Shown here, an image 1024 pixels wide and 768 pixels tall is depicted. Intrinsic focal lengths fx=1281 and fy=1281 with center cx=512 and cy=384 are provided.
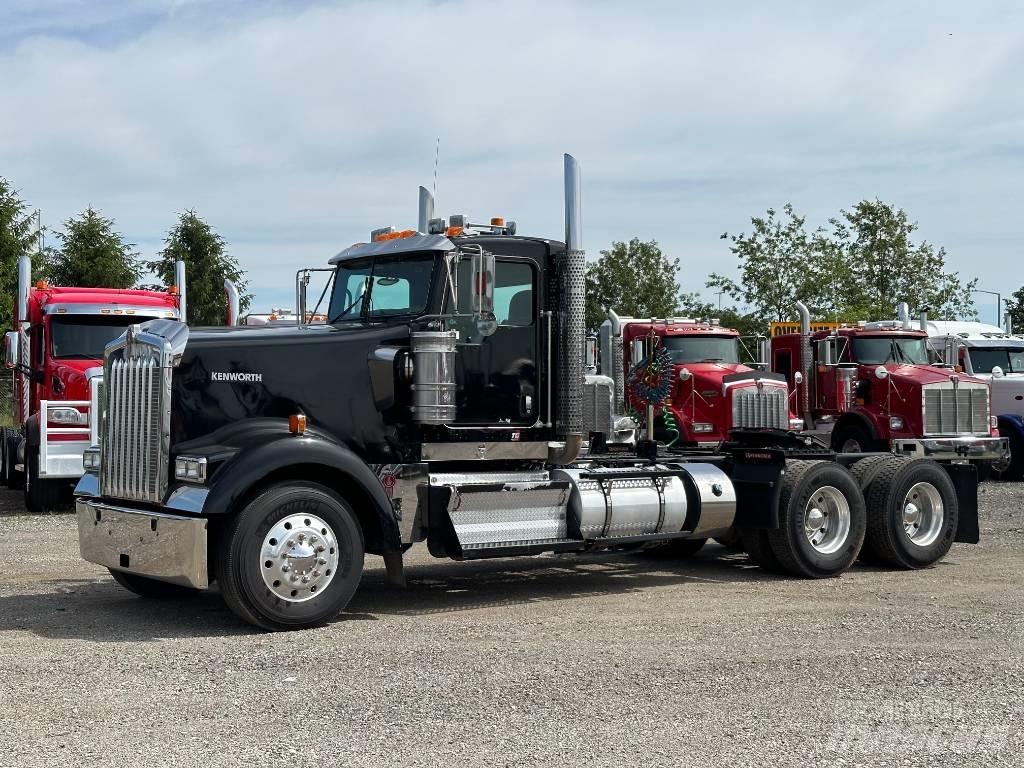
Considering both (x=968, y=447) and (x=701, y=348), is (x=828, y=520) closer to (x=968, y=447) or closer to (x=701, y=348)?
(x=968, y=447)

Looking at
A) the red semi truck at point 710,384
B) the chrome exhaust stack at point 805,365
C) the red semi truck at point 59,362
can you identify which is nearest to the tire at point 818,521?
the red semi truck at point 710,384

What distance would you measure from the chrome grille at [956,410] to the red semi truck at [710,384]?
6.71 feet

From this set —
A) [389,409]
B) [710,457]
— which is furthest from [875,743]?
[710,457]

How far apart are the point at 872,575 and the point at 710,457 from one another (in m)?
1.76

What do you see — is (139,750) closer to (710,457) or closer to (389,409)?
(389,409)

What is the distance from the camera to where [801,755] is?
17.9 ft

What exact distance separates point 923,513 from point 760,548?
179cm

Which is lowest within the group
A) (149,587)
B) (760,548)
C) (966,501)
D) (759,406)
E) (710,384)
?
(149,587)

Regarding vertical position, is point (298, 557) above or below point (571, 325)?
below

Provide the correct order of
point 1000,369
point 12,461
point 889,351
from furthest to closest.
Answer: point 1000,369 → point 889,351 → point 12,461

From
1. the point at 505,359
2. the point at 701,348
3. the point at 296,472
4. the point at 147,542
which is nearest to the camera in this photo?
the point at 147,542

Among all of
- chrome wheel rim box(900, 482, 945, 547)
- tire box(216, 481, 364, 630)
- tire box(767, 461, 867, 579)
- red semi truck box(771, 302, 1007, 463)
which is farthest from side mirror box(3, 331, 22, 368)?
chrome wheel rim box(900, 482, 945, 547)

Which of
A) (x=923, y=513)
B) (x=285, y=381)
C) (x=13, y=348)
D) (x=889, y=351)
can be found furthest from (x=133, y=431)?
(x=889, y=351)

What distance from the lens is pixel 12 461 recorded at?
18.7 metres
